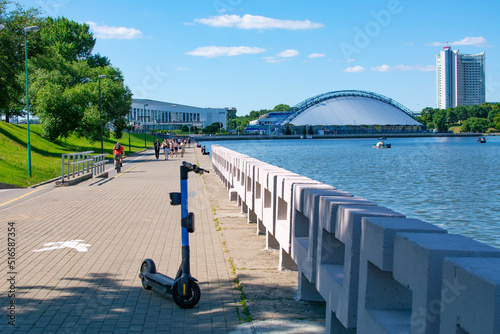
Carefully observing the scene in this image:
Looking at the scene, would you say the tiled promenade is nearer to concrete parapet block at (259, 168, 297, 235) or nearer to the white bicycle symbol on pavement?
the white bicycle symbol on pavement

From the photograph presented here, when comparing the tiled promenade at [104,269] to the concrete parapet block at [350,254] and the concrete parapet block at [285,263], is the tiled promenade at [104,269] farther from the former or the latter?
the concrete parapet block at [350,254]

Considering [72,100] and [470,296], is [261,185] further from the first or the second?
[72,100]

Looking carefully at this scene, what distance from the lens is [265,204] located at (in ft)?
30.4

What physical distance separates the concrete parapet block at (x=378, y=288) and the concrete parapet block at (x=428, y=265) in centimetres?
36

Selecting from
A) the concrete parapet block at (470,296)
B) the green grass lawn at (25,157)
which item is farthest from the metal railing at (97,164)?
the concrete parapet block at (470,296)

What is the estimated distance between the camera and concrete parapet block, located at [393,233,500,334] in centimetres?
283

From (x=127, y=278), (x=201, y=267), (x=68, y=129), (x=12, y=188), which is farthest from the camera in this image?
(x=68, y=129)

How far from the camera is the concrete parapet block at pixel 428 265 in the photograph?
2.83m

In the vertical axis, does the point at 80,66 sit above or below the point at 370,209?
above

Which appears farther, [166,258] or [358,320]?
[166,258]

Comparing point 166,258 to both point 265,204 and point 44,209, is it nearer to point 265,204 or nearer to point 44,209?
Result: point 265,204

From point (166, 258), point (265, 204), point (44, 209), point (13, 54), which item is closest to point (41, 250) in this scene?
point (166, 258)

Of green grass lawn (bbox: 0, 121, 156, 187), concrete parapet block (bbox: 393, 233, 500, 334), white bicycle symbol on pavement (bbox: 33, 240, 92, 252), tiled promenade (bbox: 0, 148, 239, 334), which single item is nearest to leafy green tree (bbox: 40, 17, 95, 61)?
green grass lawn (bbox: 0, 121, 156, 187)

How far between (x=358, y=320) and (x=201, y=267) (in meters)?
4.31
